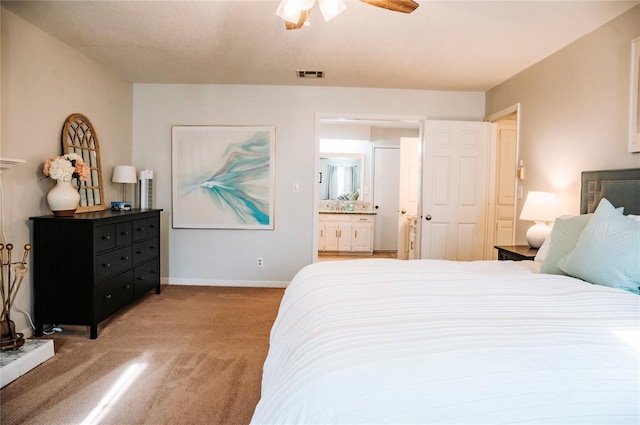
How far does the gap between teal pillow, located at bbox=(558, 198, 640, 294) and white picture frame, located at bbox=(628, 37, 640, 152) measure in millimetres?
725

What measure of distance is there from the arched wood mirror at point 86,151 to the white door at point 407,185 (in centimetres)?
423

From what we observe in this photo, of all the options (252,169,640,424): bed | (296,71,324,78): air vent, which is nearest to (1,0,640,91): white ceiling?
(296,71,324,78): air vent

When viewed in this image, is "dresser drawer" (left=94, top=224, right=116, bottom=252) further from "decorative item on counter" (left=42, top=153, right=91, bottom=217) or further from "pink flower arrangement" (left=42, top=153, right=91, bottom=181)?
"pink flower arrangement" (left=42, top=153, right=91, bottom=181)

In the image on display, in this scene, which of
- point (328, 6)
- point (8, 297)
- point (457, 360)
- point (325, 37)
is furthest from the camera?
point (325, 37)

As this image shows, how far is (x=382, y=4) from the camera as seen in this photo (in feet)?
6.42

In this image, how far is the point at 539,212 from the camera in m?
3.00

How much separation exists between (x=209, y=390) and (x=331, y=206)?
5581 mm

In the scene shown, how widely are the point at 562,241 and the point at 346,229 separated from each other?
5.01 meters

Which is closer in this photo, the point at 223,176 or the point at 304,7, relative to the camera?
the point at 304,7

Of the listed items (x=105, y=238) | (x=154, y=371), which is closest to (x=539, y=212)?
(x=154, y=371)

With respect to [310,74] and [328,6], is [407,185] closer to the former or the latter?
[310,74]

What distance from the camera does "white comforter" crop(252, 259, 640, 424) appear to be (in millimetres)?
911

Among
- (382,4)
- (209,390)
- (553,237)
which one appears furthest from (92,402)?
(553,237)

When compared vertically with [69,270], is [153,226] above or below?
above
